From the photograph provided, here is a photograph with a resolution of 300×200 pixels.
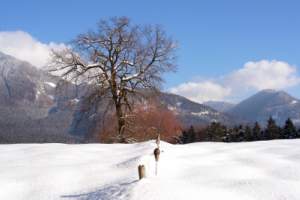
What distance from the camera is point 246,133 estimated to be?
7700cm

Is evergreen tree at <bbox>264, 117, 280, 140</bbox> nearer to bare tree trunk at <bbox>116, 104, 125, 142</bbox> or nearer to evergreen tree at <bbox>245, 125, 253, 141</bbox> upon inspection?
evergreen tree at <bbox>245, 125, 253, 141</bbox>

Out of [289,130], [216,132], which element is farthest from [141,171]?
[216,132]

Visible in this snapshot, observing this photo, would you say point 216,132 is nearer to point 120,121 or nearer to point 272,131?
point 272,131

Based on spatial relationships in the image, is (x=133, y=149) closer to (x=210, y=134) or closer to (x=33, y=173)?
(x=33, y=173)

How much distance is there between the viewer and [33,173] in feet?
47.0

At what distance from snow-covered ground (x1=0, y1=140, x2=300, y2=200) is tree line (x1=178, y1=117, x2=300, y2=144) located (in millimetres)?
51828

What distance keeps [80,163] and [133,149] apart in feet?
10.5

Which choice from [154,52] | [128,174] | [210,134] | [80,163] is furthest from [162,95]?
[210,134]

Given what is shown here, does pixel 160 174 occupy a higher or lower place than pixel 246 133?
lower

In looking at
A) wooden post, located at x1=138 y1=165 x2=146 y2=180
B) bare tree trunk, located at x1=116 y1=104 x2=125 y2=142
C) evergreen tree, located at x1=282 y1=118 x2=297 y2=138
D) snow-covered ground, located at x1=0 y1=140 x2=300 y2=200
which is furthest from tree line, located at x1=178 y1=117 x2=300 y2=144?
wooden post, located at x1=138 y1=165 x2=146 y2=180

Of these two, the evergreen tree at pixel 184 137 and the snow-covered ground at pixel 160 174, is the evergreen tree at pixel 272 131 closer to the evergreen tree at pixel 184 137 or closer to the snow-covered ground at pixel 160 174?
the evergreen tree at pixel 184 137

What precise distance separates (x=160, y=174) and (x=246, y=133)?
219 ft

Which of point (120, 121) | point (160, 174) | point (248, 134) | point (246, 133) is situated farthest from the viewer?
point (246, 133)

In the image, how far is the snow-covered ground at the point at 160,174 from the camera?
1077 cm
